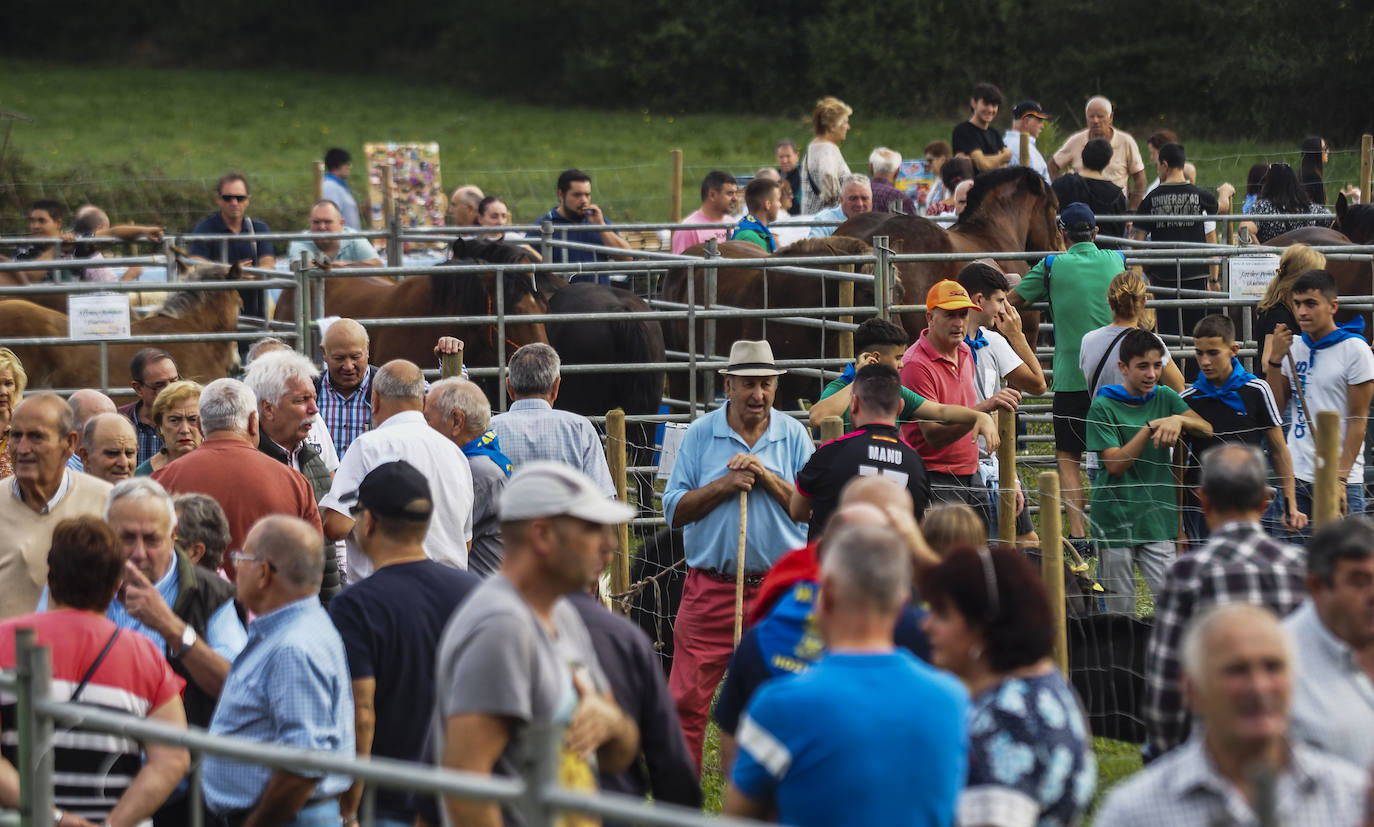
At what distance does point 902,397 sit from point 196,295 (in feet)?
20.7

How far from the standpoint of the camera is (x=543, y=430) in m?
7.20

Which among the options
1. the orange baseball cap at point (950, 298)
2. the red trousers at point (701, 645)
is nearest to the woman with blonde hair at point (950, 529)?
the red trousers at point (701, 645)

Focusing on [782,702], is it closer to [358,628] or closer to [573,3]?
[358,628]

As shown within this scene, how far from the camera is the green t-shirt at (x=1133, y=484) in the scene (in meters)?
7.45

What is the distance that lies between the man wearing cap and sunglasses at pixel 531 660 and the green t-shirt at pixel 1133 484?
4044 millimetres

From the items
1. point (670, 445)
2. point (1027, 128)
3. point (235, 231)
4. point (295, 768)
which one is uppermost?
point (1027, 128)

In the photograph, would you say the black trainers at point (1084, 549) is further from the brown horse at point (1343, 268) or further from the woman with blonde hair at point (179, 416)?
the brown horse at point (1343, 268)

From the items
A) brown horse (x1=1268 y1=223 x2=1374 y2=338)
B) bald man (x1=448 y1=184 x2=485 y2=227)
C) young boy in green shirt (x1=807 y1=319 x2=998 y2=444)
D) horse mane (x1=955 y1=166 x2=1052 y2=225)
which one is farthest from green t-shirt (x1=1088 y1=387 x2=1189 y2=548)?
bald man (x1=448 y1=184 x2=485 y2=227)

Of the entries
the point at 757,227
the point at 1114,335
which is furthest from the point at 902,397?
the point at 757,227

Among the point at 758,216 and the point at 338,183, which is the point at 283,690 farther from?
the point at 338,183

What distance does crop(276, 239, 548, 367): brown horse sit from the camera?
10938 millimetres

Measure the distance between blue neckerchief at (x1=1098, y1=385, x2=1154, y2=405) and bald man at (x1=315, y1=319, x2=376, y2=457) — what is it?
Result: 338cm

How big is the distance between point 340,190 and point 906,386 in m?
11.9

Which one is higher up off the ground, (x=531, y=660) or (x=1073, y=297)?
(x=1073, y=297)
